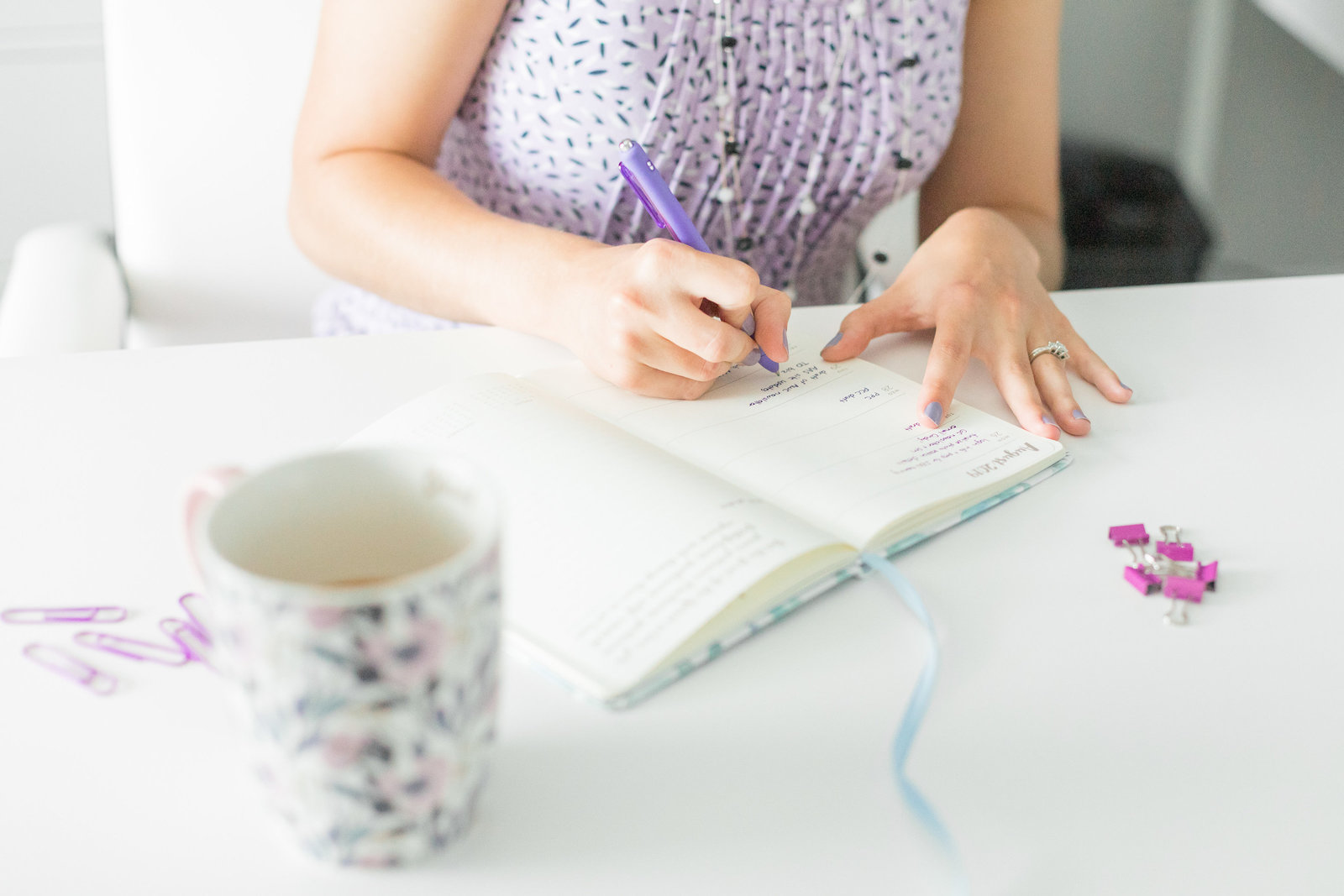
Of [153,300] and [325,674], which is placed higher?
[325,674]

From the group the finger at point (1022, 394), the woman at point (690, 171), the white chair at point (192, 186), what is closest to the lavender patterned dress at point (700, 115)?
the woman at point (690, 171)

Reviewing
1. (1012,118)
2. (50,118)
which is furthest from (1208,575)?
(50,118)

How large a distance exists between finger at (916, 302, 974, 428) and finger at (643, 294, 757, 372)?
0.33 ft

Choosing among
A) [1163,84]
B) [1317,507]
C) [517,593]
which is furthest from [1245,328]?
[1163,84]

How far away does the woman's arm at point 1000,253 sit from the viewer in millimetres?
598

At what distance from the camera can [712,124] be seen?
0.84m

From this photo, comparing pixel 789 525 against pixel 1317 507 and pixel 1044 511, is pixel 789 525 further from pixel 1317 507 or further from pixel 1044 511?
pixel 1317 507

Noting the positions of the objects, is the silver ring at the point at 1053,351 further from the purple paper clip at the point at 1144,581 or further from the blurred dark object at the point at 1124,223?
the blurred dark object at the point at 1124,223

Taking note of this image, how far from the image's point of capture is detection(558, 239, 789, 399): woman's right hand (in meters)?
0.54

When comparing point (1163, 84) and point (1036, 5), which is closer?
point (1036, 5)

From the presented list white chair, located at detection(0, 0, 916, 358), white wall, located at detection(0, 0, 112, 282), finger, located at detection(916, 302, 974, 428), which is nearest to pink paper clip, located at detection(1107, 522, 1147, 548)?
finger, located at detection(916, 302, 974, 428)

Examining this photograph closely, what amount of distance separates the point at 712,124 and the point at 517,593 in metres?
0.52

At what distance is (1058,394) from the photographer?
23.3 inches

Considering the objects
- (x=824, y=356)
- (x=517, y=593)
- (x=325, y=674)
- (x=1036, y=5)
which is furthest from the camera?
(x=1036, y=5)
